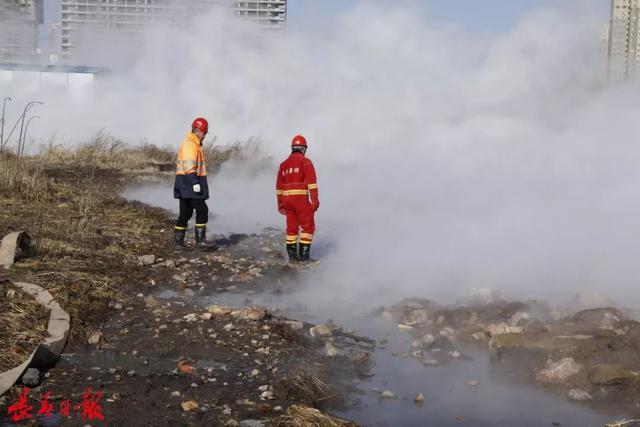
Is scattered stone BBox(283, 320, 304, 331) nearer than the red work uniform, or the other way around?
scattered stone BBox(283, 320, 304, 331)

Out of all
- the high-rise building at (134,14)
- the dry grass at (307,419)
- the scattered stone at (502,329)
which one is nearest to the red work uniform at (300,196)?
the scattered stone at (502,329)

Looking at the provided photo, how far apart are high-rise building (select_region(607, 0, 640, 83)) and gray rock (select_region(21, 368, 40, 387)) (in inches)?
465

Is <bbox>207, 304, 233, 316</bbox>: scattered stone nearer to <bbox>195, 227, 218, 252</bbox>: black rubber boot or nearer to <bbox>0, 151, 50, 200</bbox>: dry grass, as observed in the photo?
<bbox>195, 227, 218, 252</bbox>: black rubber boot

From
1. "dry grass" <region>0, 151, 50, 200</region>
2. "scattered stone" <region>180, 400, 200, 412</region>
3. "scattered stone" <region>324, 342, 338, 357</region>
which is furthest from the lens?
"dry grass" <region>0, 151, 50, 200</region>

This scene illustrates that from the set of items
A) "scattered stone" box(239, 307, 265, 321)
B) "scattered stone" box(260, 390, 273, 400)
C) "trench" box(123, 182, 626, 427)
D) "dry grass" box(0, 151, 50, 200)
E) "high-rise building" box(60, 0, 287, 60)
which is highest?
"high-rise building" box(60, 0, 287, 60)

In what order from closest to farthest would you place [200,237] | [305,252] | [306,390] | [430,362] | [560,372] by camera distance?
[306,390]
[560,372]
[430,362]
[305,252]
[200,237]

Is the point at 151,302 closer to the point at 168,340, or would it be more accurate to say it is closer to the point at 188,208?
Answer: the point at 168,340

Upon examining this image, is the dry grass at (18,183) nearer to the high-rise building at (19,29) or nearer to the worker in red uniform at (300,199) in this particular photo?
the worker in red uniform at (300,199)

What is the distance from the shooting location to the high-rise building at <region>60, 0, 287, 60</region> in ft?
73.1

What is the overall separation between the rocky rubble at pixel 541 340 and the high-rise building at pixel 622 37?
881 cm

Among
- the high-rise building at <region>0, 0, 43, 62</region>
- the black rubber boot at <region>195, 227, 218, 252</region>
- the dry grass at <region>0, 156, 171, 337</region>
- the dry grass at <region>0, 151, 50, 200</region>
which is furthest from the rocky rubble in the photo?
the high-rise building at <region>0, 0, 43, 62</region>

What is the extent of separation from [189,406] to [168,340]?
53.4 inches

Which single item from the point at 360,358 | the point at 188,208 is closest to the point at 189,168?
the point at 188,208

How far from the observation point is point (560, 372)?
480 centimetres
